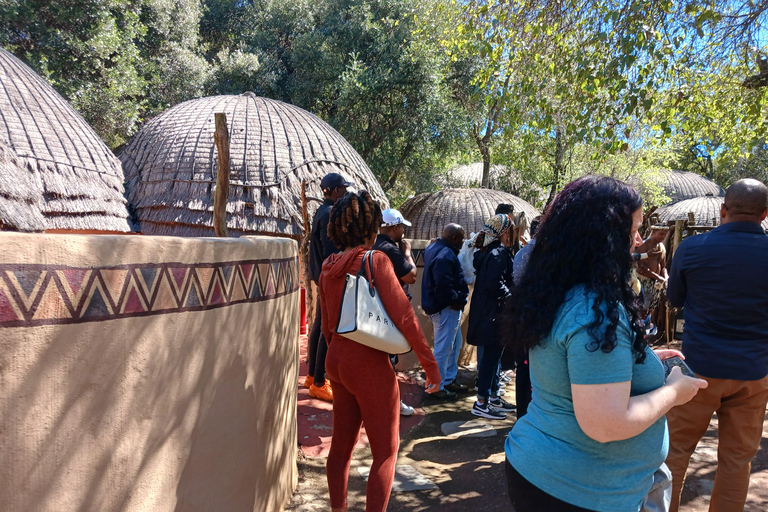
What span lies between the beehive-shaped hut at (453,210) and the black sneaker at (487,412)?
6.18 m

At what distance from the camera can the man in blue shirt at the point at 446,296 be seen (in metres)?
5.72

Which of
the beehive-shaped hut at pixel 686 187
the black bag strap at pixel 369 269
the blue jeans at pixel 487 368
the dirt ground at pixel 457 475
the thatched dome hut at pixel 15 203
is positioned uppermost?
the beehive-shaped hut at pixel 686 187

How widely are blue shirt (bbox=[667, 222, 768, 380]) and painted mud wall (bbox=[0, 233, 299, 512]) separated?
89.0 inches

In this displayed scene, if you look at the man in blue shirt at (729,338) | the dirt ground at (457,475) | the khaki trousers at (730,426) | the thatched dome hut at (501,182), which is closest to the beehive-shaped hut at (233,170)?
the dirt ground at (457,475)

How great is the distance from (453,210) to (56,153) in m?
7.59

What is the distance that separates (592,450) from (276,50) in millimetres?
15279

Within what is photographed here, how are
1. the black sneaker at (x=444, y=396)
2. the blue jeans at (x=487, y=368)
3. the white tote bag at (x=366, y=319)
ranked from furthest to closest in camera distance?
1. the black sneaker at (x=444, y=396)
2. the blue jeans at (x=487, y=368)
3. the white tote bag at (x=366, y=319)

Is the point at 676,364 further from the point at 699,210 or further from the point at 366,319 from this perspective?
the point at 699,210

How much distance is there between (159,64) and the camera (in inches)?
542

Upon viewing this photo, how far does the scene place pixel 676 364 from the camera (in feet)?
6.25

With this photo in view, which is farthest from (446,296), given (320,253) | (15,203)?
(15,203)

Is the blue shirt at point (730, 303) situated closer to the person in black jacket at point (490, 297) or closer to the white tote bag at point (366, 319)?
the white tote bag at point (366, 319)

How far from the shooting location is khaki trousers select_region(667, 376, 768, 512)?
2.84 meters

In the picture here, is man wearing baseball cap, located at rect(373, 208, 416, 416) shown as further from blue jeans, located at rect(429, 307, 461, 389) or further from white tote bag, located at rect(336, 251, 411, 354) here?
white tote bag, located at rect(336, 251, 411, 354)
